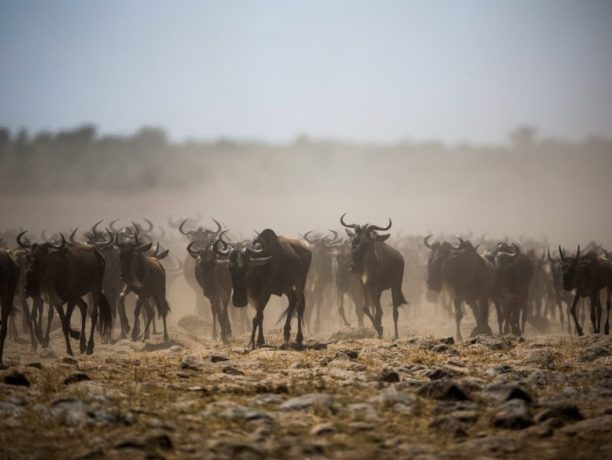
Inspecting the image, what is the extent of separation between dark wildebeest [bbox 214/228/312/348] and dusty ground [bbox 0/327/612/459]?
274 cm

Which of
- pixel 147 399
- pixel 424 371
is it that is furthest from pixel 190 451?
pixel 424 371

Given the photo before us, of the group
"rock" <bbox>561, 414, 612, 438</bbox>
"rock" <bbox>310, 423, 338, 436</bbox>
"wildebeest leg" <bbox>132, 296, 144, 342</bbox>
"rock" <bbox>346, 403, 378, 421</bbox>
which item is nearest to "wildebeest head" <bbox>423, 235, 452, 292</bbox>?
"wildebeest leg" <bbox>132, 296, 144, 342</bbox>

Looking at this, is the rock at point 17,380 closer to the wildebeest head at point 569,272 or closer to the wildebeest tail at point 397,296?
the wildebeest tail at point 397,296

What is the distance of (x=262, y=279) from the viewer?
16.9 m

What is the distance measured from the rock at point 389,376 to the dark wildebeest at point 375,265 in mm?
8331

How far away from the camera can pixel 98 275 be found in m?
17.0

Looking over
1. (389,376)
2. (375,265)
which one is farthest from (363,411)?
(375,265)

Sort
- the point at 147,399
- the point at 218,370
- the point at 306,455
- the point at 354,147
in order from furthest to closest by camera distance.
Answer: the point at 354,147, the point at 218,370, the point at 147,399, the point at 306,455

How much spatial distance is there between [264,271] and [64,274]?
14.1 ft

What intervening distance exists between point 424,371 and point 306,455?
4.70m

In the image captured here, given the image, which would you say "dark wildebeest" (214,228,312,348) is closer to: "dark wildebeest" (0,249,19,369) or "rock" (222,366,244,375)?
"rock" (222,366,244,375)

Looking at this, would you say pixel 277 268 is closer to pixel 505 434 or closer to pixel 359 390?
pixel 359 390

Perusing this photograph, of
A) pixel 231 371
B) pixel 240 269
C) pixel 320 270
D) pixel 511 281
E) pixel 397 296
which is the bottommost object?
pixel 231 371

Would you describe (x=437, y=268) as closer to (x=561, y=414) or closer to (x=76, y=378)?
(x=561, y=414)
